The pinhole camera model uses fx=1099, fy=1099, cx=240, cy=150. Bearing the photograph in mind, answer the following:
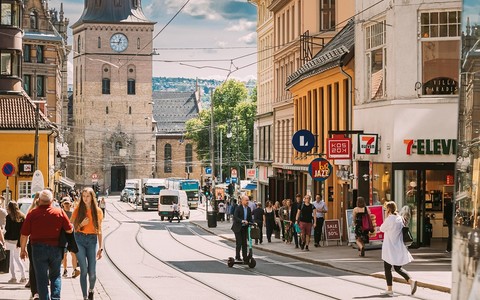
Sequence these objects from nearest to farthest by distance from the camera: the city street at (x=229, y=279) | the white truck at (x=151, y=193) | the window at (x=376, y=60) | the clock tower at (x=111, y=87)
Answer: the city street at (x=229, y=279)
the window at (x=376, y=60)
the white truck at (x=151, y=193)
the clock tower at (x=111, y=87)

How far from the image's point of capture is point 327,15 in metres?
49.7

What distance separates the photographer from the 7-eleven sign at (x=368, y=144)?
29188mm

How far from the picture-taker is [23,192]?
197ft

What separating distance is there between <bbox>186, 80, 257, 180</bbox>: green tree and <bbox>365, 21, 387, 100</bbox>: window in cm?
9228

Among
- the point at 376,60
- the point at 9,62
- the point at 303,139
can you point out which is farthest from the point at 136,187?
the point at 376,60

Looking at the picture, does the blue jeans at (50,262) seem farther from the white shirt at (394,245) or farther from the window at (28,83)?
the window at (28,83)

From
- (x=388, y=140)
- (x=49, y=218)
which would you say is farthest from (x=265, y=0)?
(x=49, y=218)

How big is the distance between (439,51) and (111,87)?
12561 centimetres

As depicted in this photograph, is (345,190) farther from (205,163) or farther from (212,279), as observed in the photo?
(205,163)

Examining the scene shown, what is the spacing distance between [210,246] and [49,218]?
24.4 m

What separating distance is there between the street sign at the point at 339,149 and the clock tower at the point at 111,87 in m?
119

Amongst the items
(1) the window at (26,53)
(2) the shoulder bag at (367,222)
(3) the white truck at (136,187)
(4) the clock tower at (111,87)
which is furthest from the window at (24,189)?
(4) the clock tower at (111,87)

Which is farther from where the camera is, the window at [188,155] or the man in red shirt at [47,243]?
the window at [188,155]

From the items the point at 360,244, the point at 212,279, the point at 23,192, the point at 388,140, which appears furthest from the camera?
the point at 23,192
